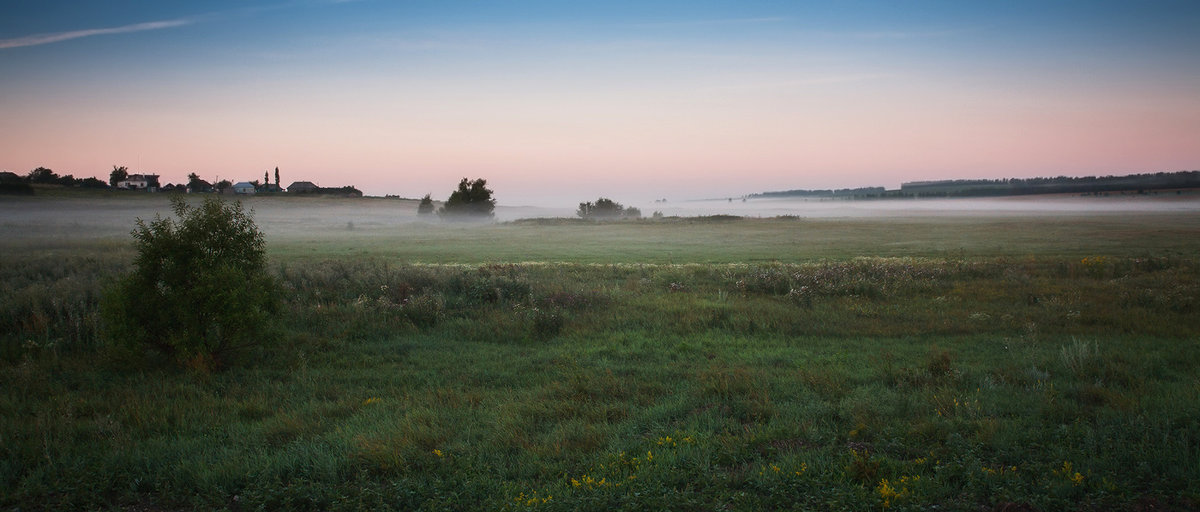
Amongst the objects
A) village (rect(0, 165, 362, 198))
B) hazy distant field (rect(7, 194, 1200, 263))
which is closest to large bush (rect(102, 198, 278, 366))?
hazy distant field (rect(7, 194, 1200, 263))

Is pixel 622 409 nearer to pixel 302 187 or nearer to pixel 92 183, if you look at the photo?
pixel 92 183

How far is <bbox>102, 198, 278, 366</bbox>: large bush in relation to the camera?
11.2 metres

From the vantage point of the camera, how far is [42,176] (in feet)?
298

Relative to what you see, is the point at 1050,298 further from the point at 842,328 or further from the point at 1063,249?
the point at 1063,249

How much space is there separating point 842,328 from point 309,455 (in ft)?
41.3

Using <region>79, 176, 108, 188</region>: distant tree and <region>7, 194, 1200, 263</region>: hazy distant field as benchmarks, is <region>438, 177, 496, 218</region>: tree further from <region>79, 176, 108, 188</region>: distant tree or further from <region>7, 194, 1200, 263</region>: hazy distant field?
<region>79, 176, 108, 188</region>: distant tree

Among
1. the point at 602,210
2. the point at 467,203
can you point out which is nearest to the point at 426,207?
the point at 467,203

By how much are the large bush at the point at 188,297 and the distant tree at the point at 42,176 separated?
110 metres

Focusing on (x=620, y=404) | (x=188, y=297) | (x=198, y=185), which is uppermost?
(x=198, y=185)

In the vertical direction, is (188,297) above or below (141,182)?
below

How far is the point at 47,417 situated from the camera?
332 inches

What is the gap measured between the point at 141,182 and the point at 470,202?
64.4 m

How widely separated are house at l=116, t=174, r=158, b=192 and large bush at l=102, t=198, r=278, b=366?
119 meters

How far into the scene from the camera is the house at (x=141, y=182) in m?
106
